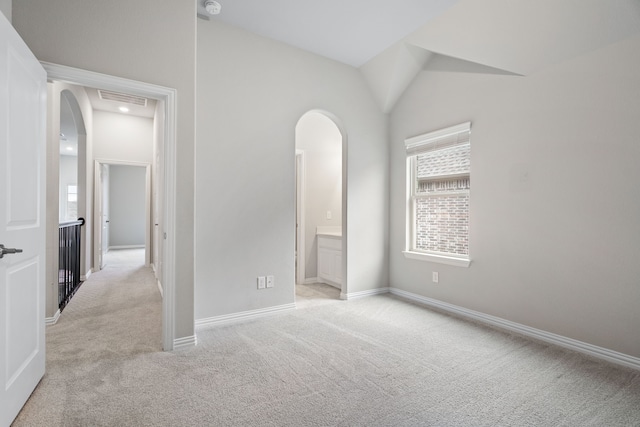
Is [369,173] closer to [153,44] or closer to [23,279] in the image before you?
[153,44]

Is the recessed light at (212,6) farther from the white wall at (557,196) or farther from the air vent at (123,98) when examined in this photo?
the air vent at (123,98)

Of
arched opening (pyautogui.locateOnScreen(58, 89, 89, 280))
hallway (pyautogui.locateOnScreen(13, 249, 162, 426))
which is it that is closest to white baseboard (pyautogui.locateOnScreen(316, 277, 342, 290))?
hallway (pyautogui.locateOnScreen(13, 249, 162, 426))

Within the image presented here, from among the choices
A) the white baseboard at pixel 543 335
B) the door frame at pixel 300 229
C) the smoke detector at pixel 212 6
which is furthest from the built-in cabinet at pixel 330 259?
the smoke detector at pixel 212 6

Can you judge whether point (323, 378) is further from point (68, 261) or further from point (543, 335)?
point (68, 261)

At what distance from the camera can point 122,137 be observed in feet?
20.0

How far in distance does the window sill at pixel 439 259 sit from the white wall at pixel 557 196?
0.08 metres

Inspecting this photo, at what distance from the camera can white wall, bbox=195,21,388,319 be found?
10.0 feet

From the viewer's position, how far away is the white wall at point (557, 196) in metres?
2.33

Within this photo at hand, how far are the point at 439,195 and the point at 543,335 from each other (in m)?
1.70

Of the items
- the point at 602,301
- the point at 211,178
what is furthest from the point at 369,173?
the point at 602,301

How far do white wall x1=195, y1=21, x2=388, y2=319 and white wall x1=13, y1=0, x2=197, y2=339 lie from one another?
442 millimetres

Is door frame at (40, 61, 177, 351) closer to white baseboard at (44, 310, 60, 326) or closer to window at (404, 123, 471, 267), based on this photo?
white baseboard at (44, 310, 60, 326)

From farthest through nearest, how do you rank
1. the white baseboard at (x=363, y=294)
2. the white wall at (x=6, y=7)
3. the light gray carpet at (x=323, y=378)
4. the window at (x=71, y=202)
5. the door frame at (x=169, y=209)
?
the window at (x=71, y=202) → the white baseboard at (x=363, y=294) → the door frame at (x=169, y=209) → the white wall at (x=6, y=7) → the light gray carpet at (x=323, y=378)

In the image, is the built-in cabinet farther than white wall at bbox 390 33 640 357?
Yes
